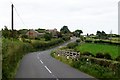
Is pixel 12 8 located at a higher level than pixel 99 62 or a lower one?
higher

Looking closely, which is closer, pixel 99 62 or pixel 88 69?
pixel 88 69

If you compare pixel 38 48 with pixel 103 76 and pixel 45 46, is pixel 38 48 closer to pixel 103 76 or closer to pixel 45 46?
pixel 45 46

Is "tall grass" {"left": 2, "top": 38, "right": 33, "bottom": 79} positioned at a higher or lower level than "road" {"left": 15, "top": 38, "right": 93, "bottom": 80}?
higher

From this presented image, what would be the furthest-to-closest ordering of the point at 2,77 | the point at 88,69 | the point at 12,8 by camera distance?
the point at 12,8 < the point at 88,69 < the point at 2,77

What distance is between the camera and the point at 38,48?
101188mm

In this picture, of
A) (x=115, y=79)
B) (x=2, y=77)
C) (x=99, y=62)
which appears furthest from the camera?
(x=99, y=62)

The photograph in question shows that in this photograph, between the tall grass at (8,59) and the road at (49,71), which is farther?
the road at (49,71)

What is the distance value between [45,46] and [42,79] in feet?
280

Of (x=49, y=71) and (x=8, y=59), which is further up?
(x=8, y=59)

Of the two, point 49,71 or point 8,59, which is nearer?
point 8,59

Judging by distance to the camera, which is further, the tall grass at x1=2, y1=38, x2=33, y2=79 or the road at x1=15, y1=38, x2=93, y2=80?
the road at x1=15, y1=38, x2=93, y2=80

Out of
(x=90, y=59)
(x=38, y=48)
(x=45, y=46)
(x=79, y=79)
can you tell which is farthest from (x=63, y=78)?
(x=45, y=46)

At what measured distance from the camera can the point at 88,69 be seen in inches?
1069

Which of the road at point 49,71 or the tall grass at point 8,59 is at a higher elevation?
the tall grass at point 8,59
